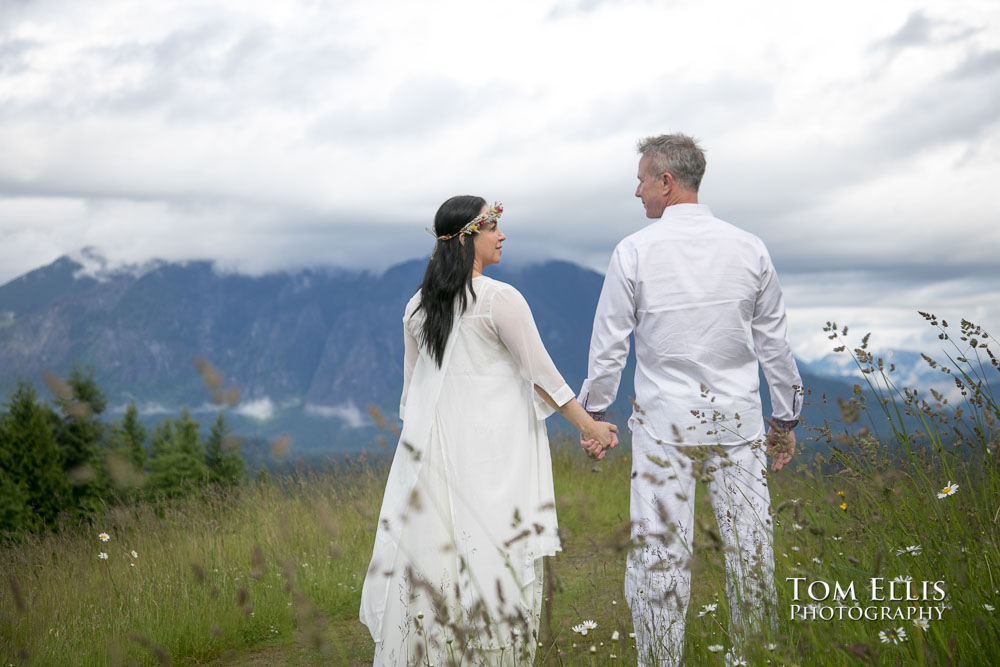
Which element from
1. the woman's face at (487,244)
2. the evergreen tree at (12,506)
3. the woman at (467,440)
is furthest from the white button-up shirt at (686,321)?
the evergreen tree at (12,506)

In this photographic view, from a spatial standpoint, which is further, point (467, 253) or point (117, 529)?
point (117, 529)

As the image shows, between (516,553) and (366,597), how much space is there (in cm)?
74

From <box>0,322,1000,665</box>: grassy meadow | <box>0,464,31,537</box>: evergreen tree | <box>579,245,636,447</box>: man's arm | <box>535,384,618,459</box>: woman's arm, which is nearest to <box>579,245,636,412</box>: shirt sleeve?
<box>579,245,636,447</box>: man's arm

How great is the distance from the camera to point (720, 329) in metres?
3.46

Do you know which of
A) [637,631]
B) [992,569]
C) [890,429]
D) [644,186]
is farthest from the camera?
[644,186]

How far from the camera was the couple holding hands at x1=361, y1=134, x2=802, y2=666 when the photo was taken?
344 cm

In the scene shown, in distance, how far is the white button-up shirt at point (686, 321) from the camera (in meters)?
3.43

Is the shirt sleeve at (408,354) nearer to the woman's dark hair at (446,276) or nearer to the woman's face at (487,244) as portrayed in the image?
the woman's dark hair at (446,276)

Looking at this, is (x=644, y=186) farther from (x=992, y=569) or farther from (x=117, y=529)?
(x=117, y=529)

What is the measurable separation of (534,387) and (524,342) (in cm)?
24

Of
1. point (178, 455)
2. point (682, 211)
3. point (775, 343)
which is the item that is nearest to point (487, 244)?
point (682, 211)

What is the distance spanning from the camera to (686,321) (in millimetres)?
3453

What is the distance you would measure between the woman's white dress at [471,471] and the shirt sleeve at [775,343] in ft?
2.94

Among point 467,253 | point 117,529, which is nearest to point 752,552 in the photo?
point 467,253
